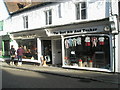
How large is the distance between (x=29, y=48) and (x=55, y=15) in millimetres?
5066

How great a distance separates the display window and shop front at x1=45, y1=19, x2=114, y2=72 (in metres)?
3.84

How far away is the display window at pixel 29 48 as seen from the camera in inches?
725

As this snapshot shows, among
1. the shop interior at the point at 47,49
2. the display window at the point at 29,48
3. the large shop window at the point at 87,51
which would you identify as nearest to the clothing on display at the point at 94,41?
the large shop window at the point at 87,51

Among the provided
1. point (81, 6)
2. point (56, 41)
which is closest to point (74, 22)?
point (81, 6)

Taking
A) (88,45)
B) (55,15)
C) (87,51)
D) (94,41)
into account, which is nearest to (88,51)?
(87,51)

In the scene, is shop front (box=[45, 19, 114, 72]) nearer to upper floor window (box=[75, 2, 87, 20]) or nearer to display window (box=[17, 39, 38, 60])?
upper floor window (box=[75, 2, 87, 20])

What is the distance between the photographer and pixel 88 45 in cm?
1348

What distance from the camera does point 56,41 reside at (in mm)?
17625

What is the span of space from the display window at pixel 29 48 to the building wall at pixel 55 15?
1487 millimetres

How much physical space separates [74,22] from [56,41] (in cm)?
420

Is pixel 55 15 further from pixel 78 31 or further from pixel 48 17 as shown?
pixel 78 31

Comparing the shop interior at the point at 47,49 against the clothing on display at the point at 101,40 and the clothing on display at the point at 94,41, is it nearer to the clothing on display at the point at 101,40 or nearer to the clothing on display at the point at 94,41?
the clothing on display at the point at 94,41

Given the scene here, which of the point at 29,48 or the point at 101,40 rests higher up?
the point at 101,40

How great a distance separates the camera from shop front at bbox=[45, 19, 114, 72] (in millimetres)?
12414
